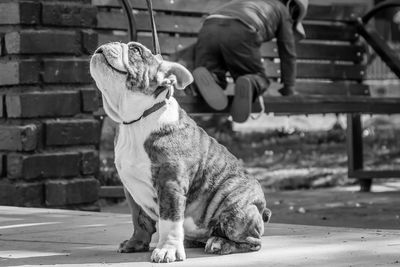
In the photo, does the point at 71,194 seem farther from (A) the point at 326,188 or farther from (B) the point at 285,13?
(A) the point at 326,188

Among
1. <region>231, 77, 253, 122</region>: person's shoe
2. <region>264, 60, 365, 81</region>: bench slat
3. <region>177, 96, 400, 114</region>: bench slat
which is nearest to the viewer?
<region>231, 77, 253, 122</region>: person's shoe

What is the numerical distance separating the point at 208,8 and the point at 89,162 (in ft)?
7.26

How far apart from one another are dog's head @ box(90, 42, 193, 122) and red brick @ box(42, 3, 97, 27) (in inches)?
116

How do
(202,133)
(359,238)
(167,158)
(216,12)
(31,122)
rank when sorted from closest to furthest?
(167,158) < (202,133) < (359,238) < (31,122) < (216,12)

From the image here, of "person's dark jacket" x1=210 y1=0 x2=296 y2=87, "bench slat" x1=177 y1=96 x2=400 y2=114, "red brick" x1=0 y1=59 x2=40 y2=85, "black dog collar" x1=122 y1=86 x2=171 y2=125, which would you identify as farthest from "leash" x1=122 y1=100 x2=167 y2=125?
"person's dark jacket" x1=210 y1=0 x2=296 y2=87

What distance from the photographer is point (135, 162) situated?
3.85 m

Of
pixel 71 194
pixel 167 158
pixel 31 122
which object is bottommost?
pixel 71 194

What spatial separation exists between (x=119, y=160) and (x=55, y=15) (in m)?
3.06

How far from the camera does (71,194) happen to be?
6.65 metres

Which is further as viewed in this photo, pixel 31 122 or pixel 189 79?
pixel 31 122

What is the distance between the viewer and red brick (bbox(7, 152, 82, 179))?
21.3ft

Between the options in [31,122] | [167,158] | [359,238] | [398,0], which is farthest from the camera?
[398,0]

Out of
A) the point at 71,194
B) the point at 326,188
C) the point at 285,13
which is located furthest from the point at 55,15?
the point at 326,188

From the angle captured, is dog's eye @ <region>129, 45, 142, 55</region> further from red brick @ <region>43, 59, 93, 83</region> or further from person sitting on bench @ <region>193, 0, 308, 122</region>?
person sitting on bench @ <region>193, 0, 308, 122</region>
